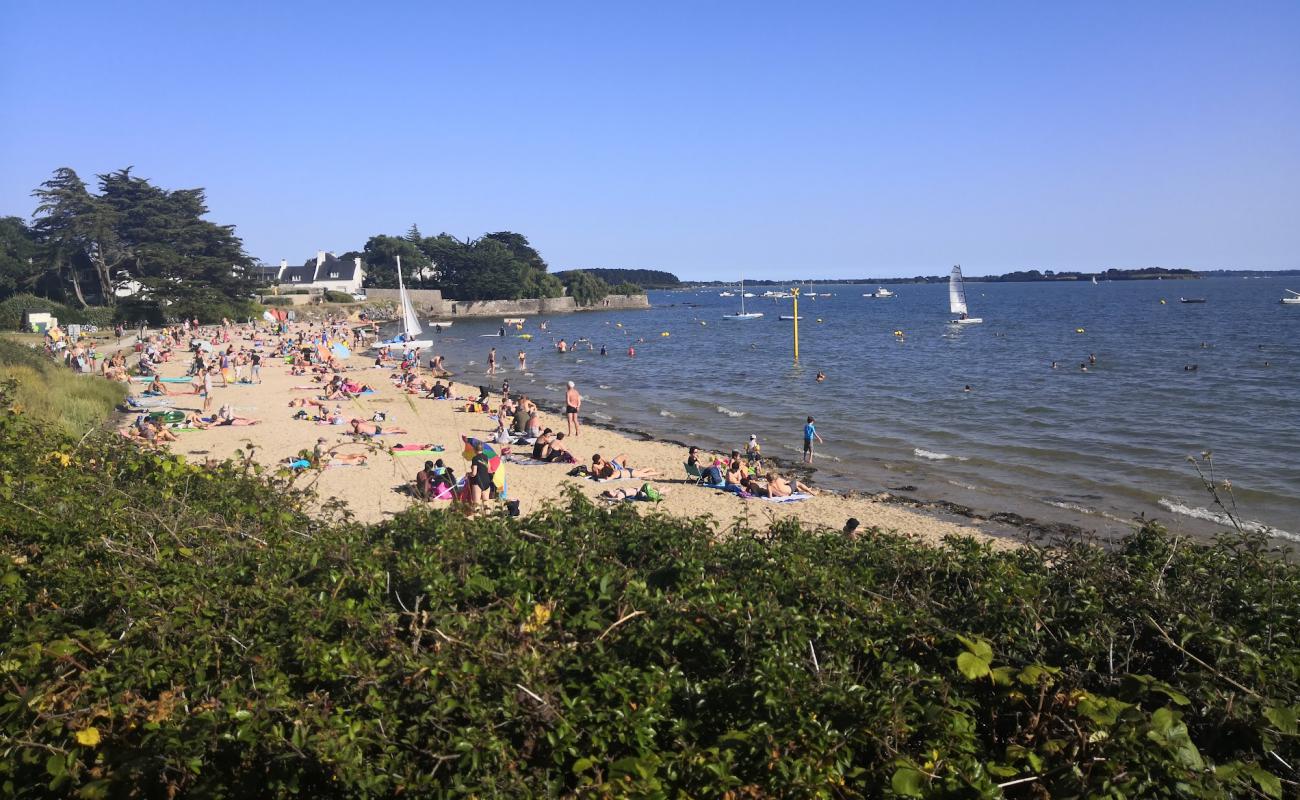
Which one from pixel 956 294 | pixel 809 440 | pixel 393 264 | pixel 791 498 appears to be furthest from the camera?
pixel 393 264

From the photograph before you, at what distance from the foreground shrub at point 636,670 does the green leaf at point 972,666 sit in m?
0.01

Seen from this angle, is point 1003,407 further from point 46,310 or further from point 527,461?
point 46,310

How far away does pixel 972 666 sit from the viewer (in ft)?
11.6

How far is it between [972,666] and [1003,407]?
2800 centimetres

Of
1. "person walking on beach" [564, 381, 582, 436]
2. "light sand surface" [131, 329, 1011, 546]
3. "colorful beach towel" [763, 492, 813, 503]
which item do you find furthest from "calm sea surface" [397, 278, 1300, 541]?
"person walking on beach" [564, 381, 582, 436]

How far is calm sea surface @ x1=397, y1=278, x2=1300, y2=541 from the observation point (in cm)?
1822

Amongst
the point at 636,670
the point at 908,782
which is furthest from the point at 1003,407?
the point at 908,782

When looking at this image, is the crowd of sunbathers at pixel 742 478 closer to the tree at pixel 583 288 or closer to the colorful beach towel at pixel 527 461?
the colorful beach towel at pixel 527 461

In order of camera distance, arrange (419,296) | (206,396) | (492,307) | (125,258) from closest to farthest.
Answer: (206,396)
(125,258)
(419,296)
(492,307)

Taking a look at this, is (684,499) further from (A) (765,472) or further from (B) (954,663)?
(B) (954,663)

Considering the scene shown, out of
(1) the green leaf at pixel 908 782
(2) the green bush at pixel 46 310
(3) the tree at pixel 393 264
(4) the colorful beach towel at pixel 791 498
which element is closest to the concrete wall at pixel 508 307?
(3) the tree at pixel 393 264

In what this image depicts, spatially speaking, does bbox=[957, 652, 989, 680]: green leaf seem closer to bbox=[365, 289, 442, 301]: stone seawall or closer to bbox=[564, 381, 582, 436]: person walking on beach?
bbox=[564, 381, 582, 436]: person walking on beach

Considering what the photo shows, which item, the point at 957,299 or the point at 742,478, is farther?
the point at 957,299

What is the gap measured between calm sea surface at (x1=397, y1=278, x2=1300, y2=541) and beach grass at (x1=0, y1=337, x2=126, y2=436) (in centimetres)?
1388
